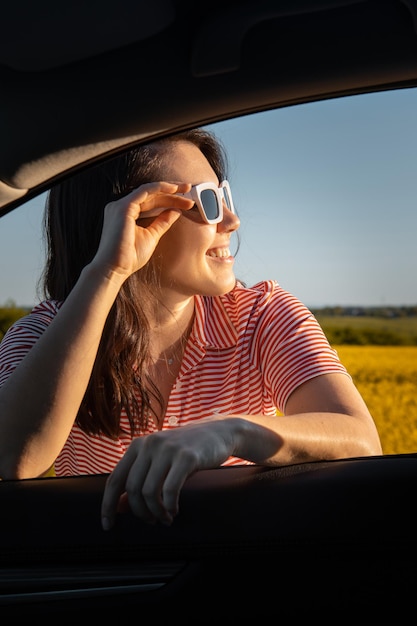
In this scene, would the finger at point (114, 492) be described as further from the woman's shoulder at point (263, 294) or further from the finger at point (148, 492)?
the woman's shoulder at point (263, 294)

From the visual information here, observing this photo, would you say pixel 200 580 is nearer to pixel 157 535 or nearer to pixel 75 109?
pixel 157 535

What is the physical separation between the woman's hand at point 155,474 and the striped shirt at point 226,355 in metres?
0.69

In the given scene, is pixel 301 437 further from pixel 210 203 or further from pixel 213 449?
pixel 210 203

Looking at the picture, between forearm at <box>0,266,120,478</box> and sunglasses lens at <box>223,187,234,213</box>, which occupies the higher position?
sunglasses lens at <box>223,187,234,213</box>

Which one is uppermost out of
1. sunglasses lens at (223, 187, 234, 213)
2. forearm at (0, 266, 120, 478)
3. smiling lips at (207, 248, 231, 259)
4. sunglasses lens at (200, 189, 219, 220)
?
sunglasses lens at (223, 187, 234, 213)

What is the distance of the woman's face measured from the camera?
75.4 inches

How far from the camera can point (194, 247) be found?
194 cm

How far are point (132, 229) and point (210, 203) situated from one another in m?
0.24

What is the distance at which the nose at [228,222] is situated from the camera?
1.96 meters

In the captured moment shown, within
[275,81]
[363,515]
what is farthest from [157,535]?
[275,81]

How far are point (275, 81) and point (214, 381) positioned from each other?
0.98m

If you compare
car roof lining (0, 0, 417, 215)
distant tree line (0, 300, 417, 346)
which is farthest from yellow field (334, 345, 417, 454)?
car roof lining (0, 0, 417, 215)

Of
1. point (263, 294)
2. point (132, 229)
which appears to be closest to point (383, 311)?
point (263, 294)

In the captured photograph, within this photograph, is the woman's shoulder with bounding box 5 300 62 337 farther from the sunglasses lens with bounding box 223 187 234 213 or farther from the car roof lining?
the car roof lining
